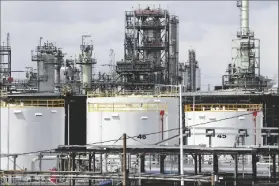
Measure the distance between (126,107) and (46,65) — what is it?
27.6 metres

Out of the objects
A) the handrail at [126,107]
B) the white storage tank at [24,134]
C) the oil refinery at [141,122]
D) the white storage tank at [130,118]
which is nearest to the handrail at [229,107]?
the oil refinery at [141,122]

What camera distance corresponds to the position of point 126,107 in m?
→ 41.7

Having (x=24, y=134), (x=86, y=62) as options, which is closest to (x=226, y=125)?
(x=24, y=134)

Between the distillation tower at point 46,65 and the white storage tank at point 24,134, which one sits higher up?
the distillation tower at point 46,65

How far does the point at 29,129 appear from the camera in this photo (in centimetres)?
3797

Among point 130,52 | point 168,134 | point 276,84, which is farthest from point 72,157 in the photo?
point 276,84

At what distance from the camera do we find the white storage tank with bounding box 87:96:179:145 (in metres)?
40.9

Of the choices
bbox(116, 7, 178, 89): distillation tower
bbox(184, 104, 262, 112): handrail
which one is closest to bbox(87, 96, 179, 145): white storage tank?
bbox(184, 104, 262, 112): handrail

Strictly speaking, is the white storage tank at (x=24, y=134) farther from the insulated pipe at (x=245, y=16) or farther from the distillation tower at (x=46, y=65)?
the insulated pipe at (x=245, y=16)

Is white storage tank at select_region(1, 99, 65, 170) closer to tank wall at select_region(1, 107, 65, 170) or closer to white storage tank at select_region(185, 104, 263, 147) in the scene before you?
tank wall at select_region(1, 107, 65, 170)

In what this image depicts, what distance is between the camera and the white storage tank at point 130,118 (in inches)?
1612

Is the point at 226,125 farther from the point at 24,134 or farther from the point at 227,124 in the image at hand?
the point at 24,134

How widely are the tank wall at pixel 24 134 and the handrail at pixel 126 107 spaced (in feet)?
16.9

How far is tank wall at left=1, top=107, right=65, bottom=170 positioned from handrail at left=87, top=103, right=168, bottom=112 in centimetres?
514
